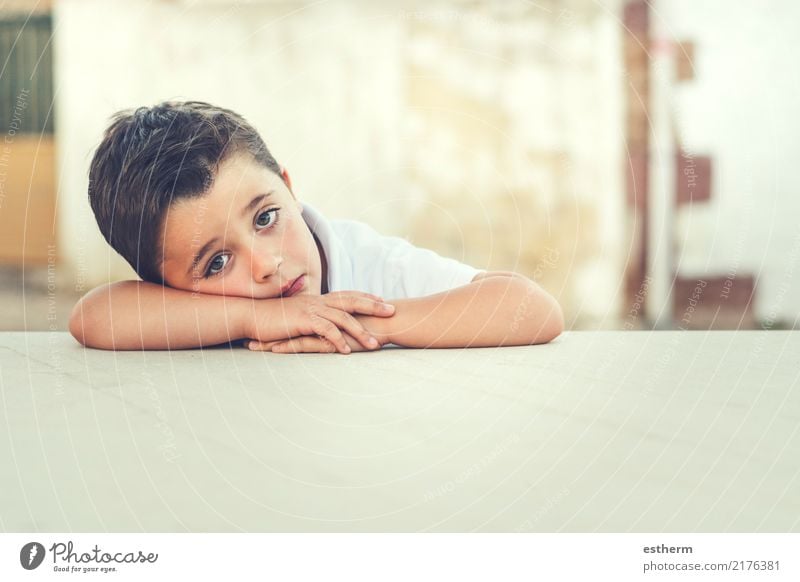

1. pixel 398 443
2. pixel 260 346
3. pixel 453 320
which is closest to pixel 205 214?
pixel 260 346

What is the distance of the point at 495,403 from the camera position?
0.64m

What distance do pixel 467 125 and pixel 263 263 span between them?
0.25 metres

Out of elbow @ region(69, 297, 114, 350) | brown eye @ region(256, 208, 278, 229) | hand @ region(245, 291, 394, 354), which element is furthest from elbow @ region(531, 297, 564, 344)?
elbow @ region(69, 297, 114, 350)

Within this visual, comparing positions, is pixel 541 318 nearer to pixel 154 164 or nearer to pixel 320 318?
pixel 320 318

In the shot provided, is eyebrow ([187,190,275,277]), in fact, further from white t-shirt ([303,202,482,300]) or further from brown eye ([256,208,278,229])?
white t-shirt ([303,202,482,300])

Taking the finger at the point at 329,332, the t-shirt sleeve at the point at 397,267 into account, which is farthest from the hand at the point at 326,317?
the t-shirt sleeve at the point at 397,267

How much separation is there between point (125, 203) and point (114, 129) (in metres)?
0.09

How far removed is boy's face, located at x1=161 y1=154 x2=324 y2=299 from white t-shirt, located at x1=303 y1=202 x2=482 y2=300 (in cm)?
8

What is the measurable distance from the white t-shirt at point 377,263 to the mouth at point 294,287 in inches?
1.7

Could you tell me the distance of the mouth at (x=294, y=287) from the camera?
87cm

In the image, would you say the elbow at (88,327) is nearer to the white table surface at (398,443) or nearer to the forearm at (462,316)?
the white table surface at (398,443)

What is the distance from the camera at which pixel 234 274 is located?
0.84m
